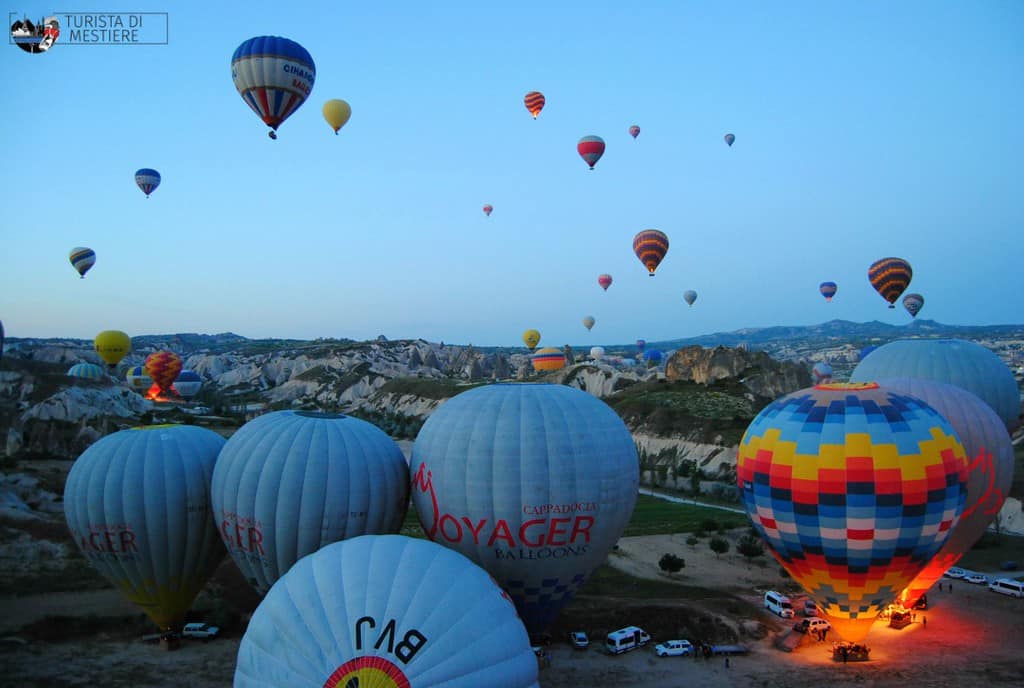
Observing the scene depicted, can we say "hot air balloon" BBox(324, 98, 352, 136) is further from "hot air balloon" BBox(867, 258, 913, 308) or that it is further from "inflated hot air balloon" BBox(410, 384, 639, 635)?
"hot air balloon" BBox(867, 258, 913, 308)

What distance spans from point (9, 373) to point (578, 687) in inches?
2137

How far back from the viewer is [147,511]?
587 inches

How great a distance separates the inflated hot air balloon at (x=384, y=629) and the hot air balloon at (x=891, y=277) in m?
37.1

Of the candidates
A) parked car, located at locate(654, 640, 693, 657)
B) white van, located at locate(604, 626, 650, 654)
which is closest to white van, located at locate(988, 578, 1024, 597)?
parked car, located at locate(654, 640, 693, 657)

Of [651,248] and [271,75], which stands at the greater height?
[271,75]

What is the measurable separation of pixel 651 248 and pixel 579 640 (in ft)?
104

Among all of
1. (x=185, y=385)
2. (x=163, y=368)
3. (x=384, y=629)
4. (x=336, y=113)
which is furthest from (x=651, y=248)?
(x=185, y=385)

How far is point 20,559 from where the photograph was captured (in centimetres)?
2172

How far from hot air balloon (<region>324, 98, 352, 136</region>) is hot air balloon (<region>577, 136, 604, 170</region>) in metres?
14.8

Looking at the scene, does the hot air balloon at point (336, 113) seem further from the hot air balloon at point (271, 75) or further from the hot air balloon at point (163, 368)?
the hot air balloon at point (163, 368)

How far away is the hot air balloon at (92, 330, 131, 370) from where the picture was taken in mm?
59906

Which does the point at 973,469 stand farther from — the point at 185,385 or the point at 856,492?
the point at 185,385

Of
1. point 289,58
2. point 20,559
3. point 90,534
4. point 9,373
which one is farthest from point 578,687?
point 9,373

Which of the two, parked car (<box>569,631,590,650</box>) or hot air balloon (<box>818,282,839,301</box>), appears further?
hot air balloon (<box>818,282,839,301</box>)
